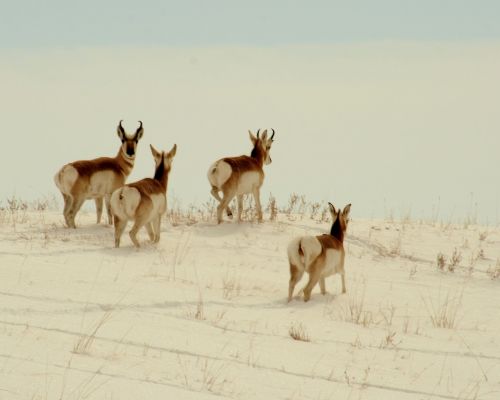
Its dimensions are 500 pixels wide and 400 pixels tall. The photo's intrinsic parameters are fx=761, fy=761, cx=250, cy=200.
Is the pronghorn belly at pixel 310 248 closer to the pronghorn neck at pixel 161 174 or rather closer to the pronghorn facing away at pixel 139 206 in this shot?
the pronghorn facing away at pixel 139 206

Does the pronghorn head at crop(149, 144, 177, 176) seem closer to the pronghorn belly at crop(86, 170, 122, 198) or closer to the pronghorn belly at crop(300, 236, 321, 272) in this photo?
the pronghorn belly at crop(86, 170, 122, 198)

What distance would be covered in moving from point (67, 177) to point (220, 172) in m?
2.79

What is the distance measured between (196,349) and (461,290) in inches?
243

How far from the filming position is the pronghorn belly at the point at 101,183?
13633 millimetres

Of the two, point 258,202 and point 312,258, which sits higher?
point 258,202

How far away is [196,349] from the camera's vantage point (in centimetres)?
641

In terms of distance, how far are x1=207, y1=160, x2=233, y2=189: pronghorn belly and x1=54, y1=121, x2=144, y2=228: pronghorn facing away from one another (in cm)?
150

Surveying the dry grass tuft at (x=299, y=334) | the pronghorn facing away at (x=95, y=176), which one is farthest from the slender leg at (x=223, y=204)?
the dry grass tuft at (x=299, y=334)

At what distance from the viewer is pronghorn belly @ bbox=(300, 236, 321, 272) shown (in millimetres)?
9391

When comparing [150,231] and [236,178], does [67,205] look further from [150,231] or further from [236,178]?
[236,178]

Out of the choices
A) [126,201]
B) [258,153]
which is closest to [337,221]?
[126,201]

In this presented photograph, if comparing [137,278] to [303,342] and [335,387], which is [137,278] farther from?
[335,387]

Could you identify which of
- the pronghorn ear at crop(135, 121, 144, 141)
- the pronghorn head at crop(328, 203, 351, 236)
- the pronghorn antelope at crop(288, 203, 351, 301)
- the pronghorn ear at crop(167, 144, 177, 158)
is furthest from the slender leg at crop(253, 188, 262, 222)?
the pronghorn antelope at crop(288, 203, 351, 301)

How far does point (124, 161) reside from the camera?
14.2 m
